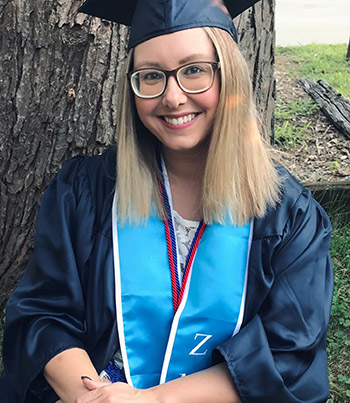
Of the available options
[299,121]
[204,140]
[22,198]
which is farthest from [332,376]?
[299,121]

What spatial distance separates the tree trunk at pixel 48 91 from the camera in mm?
2646

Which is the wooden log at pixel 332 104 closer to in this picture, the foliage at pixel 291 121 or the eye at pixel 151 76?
the foliage at pixel 291 121

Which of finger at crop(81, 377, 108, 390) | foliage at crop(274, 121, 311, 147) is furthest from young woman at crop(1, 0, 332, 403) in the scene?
foliage at crop(274, 121, 311, 147)

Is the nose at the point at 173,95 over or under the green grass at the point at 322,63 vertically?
under

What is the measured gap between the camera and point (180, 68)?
2.00 metres

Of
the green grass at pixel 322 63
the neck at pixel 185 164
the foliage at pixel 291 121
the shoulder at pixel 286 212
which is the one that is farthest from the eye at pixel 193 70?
the green grass at pixel 322 63

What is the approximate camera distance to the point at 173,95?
2008 millimetres

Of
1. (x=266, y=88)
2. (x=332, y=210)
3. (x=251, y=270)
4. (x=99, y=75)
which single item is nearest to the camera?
(x=251, y=270)

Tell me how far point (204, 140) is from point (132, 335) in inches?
30.0

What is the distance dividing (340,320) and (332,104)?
2189 mm

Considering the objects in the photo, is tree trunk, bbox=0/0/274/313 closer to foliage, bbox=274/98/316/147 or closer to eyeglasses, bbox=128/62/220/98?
eyeglasses, bbox=128/62/220/98

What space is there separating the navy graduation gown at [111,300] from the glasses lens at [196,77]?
1.61ft

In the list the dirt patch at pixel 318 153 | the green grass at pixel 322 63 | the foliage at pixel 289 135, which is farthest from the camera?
the green grass at pixel 322 63

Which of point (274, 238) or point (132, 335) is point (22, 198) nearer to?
point (132, 335)
